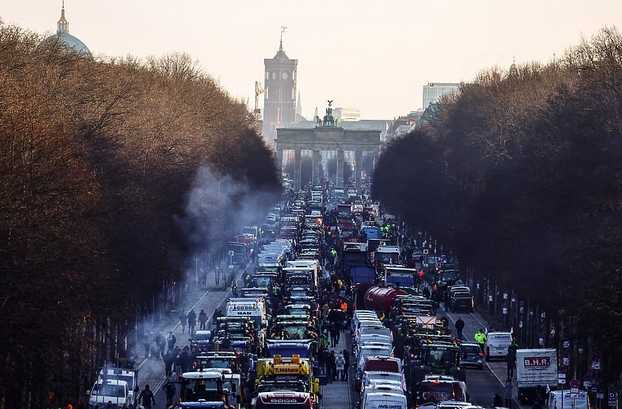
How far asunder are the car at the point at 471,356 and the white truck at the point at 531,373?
7.44m

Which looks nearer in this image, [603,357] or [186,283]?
[603,357]

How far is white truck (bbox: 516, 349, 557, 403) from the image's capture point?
61469mm

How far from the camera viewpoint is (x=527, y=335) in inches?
3282

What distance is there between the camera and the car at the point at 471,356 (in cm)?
6944

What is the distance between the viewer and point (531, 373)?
6166 cm

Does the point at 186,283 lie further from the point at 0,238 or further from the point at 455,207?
the point at 0,238

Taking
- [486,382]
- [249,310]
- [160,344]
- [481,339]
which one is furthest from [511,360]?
[160,344]

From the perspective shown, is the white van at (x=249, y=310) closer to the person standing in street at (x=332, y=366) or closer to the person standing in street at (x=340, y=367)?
the person standing in street at (x=340, y=367)

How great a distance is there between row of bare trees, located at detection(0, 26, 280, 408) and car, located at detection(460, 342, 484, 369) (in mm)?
10549

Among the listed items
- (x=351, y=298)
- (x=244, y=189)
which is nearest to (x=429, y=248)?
(x=244, y=189)

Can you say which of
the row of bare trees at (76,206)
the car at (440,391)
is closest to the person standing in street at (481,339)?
the row of bare trees at (76,206)

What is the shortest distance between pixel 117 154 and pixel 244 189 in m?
79.8

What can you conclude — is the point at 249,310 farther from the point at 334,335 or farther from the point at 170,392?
the point at 170,392

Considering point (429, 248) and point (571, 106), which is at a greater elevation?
point (571, 106)
